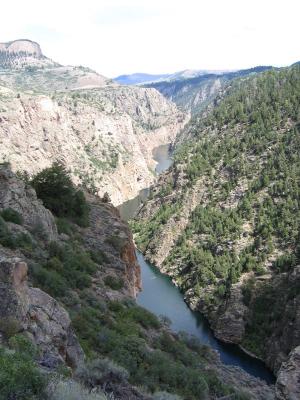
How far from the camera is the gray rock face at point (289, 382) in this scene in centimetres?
1507

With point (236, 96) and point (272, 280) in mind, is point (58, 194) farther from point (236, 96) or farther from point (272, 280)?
point (236, 96)

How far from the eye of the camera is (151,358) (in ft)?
69.3

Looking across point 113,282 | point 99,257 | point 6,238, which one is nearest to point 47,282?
point 6,238

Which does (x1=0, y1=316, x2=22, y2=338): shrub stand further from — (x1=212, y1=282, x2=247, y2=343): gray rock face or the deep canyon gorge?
(x1=212, y1=282, x2=247, y2=343): gray rock face

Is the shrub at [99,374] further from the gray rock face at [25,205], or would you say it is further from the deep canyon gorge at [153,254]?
the gray rock face at [25,205]

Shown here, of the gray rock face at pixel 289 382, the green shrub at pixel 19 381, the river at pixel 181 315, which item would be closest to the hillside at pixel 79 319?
the green shrub at pixel 19 381

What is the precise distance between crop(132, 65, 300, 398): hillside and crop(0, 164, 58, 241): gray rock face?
4360 centimetres

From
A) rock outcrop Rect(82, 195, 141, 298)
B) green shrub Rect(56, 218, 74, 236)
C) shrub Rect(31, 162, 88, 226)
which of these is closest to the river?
rock outcrop Rect(82, 195, 141, 298)

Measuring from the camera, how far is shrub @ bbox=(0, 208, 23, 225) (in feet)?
91.8

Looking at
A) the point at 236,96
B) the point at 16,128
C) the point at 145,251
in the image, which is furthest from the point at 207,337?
the point at 236,96

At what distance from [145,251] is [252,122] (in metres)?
45.5

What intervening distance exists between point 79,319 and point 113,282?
9885mm

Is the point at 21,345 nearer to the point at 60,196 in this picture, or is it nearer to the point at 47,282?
the point at 47,282

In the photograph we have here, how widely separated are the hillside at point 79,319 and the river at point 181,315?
102ft
